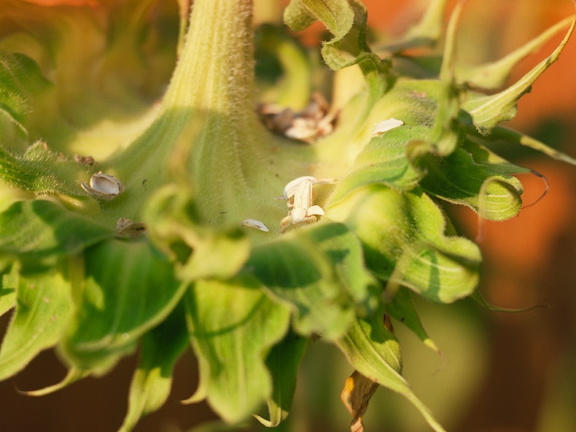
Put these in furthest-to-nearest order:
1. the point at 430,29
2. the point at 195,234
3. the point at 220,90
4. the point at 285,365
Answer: the point at 430,29 < the point at 220,90 < the point at 285,365 < the point at 195,234

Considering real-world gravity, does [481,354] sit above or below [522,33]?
below

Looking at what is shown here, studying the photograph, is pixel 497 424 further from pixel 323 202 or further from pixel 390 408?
pixel 323 202

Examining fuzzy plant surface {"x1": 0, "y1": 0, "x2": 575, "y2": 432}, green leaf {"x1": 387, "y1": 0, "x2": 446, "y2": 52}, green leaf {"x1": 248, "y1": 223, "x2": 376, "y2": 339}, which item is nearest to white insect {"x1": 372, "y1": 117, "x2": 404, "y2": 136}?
fuzzy plant surface {"x1": 0, "y1": 0, "x2": 575, "y2": 432}

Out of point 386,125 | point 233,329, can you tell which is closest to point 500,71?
point 386,125

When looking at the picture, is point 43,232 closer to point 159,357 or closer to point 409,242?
point 159,357

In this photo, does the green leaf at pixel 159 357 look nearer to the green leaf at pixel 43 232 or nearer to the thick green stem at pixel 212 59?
the green leaf at pixel 43 232

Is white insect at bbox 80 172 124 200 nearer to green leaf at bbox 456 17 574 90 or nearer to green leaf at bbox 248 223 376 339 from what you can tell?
green leaf at bbox 248 223 376 339

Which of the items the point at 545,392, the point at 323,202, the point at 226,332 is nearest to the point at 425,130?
the point at 323,202
